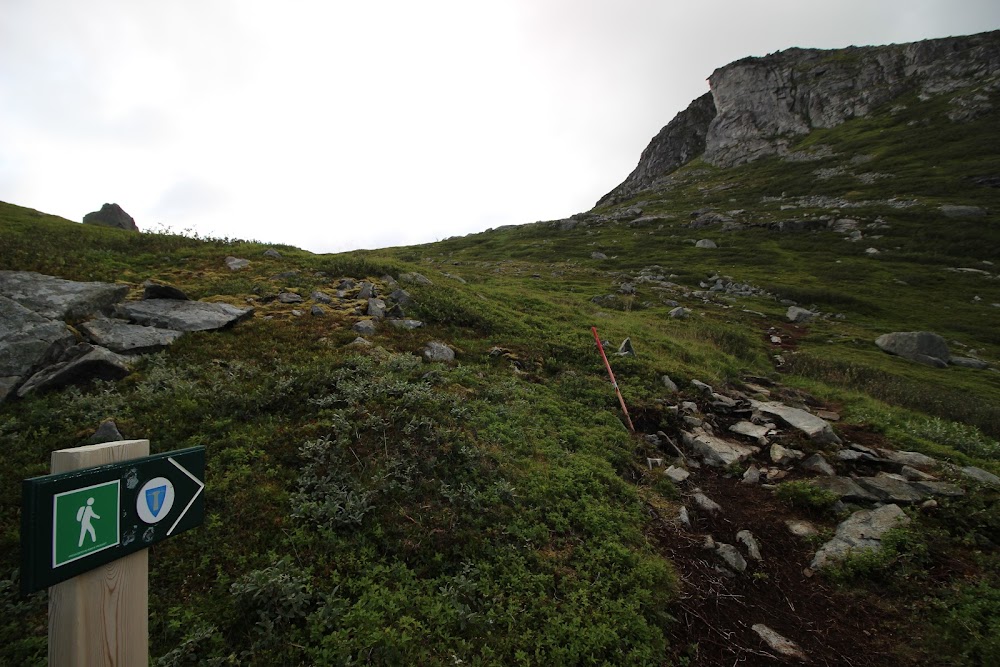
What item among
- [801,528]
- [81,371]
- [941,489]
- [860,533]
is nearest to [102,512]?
[81,371]

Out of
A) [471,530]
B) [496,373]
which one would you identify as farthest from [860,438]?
[471,530]

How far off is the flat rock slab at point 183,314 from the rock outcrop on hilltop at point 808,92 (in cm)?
12313

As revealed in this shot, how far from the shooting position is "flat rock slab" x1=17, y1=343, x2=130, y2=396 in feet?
28.8

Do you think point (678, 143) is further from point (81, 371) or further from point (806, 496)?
point (81, 371)

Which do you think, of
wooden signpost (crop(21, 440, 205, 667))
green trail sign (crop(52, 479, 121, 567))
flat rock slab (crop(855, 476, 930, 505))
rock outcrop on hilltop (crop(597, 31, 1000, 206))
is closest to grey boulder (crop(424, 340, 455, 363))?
wooden signpost (crop(21, 440, 205, 667))

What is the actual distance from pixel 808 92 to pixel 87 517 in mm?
158501

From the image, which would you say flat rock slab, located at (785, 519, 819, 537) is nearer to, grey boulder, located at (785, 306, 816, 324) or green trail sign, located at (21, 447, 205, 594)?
green trail sign, located at (21, 447, 205, 594)

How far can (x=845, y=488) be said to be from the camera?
9.53 meters

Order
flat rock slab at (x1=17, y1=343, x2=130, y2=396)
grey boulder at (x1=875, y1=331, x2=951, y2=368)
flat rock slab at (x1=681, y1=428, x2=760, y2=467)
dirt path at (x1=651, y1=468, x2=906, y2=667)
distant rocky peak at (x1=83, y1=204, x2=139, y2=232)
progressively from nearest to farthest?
dirt path at (x1=651, y1=468, x2=906, y2=667) < flat rock slab at (x1=17, y1=343, x2=130, y2=396) < flat rock slab at (x1=681, y1=428, x2=760, y2=467) < grey boulder at (x1=875, y1=331, x2=951, y2=368) < distant rocky peak at (x1=83, y1=204, x2=139, y2=232)

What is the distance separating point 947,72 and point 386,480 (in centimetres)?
15278

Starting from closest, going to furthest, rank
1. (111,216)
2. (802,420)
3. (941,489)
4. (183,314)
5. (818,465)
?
(941,489)
(818,465)
(183,314)
(802,420)
(111,216)

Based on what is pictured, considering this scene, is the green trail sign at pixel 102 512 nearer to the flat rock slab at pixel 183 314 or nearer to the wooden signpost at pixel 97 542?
the wooden signpost at pixel 97 542

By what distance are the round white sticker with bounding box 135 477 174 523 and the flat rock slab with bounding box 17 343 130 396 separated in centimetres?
864

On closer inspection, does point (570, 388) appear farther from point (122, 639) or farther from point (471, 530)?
point (122, 639)
